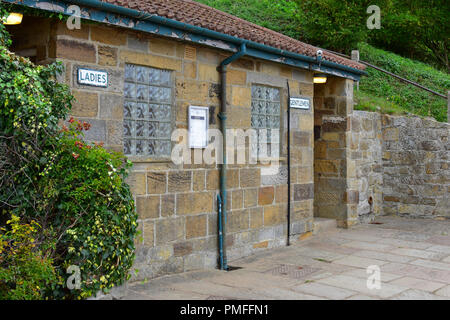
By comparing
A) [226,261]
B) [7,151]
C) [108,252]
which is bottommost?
[226,261]

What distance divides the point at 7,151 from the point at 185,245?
8.88 ft

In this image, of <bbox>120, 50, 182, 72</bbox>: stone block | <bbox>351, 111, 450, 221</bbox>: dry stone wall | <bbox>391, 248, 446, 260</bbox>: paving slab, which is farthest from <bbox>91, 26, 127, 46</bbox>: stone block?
<bbox>351, 111, 450, 221</bbox>: dry stone wall

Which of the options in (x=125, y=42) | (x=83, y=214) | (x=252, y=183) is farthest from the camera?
(x=252, y=183)

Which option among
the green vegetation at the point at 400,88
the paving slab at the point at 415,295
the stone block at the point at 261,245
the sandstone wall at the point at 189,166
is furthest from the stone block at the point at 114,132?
the green vegetation at the point at 400,88

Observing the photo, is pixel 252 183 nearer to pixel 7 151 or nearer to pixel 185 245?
pixel 185 245

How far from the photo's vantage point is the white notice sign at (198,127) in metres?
6.84

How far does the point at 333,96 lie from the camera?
1023 cm

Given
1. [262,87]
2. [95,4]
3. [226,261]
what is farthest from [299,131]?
[95,4]

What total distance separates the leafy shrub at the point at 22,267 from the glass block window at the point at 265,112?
4.08 metres

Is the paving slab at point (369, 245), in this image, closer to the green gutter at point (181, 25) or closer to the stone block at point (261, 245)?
the stone block at point (261, 245)

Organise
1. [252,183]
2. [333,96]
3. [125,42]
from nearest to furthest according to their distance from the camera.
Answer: [125,42], [252,183], [333,96]

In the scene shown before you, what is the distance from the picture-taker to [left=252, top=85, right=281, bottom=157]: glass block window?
26.6ft

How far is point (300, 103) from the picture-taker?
891cm

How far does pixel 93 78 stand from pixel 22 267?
7.21ft
